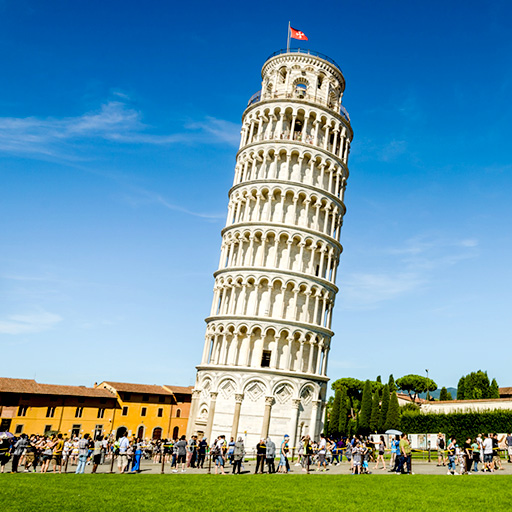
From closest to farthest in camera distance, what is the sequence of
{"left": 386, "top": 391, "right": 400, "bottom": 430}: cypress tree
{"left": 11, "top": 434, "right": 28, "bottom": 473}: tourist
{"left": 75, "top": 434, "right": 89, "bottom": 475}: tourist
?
{"left": 11, "top": 434, "right": 28, "bottom": 473}: tourist < {"left": 75, "top": 434, "right": 89, "bottom": 475}: tourist < {"left": 386, "top": 391, "right": 400, "bottom": 430}: cypress tree

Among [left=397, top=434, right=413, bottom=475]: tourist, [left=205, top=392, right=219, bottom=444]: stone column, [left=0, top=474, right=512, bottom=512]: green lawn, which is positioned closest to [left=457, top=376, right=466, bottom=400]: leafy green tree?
[left=205, top=392, right=219, bottom=444]: stone column

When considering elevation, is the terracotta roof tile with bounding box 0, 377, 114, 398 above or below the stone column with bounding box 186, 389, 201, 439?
below

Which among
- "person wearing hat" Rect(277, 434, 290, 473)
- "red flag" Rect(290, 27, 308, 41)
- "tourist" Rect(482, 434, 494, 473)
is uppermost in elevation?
"red flag" Rect(290, 27, 308, 41)

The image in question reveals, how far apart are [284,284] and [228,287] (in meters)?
5.92

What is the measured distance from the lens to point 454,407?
191ft

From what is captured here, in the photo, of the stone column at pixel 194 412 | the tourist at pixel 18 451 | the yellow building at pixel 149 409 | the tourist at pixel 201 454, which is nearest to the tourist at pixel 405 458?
the tourist at pixel 201 454

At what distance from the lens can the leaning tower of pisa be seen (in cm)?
4353

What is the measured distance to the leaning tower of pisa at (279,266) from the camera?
43.5 m

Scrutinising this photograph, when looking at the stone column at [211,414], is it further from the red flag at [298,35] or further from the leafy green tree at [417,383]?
the leafy green tree at [417,383]

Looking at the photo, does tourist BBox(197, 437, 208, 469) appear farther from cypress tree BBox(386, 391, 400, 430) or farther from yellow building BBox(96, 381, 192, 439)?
yellow building BBox(96, 381, 192, 439)

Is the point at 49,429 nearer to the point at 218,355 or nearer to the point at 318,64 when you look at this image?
the point at 218,355

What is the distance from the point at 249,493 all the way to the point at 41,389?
7080cm

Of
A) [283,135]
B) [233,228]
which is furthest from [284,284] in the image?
[283,135]

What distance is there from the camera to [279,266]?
47.6m
